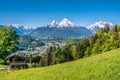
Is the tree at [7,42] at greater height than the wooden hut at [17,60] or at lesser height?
greater

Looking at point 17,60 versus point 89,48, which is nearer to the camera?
point 17,60

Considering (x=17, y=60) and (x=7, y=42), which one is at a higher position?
(x=7, y=42)

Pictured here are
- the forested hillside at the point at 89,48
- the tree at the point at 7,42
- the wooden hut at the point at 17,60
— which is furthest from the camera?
the forested hillside at the point at 89,48

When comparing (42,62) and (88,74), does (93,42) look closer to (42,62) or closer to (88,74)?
(42,62)

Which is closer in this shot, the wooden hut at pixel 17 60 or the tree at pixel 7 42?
the wooden hut at pixel 17 60

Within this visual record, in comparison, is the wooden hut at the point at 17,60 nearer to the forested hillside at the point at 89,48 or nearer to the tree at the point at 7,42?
the tree at the point at 7,42

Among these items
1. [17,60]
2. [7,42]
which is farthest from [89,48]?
[17,60]

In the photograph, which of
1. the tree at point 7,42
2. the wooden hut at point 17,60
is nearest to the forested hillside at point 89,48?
the tree at point 7,42

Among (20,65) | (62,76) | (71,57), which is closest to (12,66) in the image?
(20,65)

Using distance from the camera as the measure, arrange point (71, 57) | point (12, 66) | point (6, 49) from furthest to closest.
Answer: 1. point (71, 57)
2. point (6, 49)
3. point (12, 66)

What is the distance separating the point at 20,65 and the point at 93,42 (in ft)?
158

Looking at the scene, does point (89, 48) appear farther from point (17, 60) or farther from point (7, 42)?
point (17, 60)

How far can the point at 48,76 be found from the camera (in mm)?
37500

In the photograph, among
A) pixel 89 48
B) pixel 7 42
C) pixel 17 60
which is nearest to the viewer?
pixel 17 60
